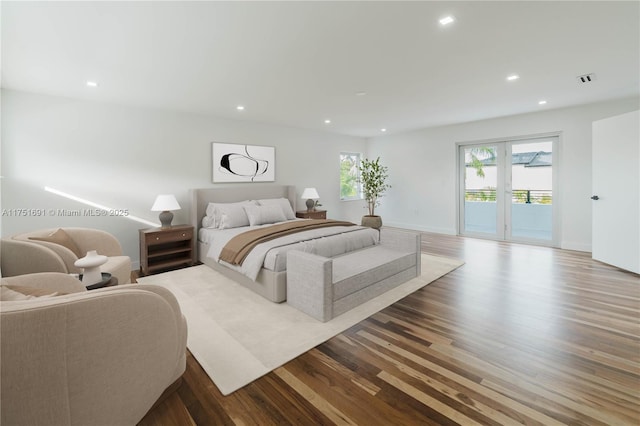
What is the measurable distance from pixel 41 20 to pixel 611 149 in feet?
22.0

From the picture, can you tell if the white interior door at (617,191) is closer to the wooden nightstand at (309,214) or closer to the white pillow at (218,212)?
the wooden nightstand at (309,214)

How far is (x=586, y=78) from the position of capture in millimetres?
3676

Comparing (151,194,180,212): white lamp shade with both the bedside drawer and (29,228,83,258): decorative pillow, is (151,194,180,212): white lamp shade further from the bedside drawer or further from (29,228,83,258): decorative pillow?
(29,228,83,258): decorative pillow

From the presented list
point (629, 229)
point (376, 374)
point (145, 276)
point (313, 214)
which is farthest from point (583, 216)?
point (145, 276)

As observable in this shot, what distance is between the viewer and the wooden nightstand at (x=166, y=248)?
4180 millimetres

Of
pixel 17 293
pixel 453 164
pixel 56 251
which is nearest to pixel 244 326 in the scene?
pixel 17 293

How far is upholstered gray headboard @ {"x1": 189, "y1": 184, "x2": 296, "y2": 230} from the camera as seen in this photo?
493 centimetres

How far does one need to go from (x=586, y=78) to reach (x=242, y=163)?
5.37 meters

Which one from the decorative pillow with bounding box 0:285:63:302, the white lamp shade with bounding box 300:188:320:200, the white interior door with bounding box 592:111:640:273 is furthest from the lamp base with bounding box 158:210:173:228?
the white interior door with bounding box 592:111:640:273

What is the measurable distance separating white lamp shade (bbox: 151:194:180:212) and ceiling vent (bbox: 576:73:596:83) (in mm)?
5745

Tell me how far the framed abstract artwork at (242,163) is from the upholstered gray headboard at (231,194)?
0.19 metres

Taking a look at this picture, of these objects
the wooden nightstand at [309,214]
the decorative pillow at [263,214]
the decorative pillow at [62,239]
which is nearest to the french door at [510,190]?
the wooden nightstand at [309,214]

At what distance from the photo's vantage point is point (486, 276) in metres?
3.92

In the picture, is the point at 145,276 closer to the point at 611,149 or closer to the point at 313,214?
the point at 313,214
